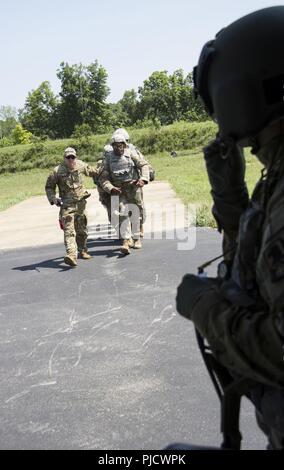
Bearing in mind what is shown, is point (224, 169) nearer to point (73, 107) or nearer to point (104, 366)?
point (104, 366)

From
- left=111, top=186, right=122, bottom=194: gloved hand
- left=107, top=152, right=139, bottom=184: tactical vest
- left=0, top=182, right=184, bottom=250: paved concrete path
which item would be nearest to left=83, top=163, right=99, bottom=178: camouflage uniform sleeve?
left=107, top=152, right=139, bottom=184: tactical vest

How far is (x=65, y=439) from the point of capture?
3.47 m

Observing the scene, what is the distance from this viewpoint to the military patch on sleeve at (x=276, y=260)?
1.30 meters

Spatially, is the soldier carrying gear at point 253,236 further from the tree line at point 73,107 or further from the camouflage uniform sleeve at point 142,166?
the tree line at point 73,107

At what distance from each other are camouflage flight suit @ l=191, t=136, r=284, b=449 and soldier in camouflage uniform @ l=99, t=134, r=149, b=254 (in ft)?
23.1

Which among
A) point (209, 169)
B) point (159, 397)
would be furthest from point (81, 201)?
point (209, 169)

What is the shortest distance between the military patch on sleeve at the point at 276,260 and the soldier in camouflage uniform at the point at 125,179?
7258mm

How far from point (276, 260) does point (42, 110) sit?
242 feet

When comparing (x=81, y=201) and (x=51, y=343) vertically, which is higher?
(x=81, y=201)

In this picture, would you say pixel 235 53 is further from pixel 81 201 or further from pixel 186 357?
pixel 81 201

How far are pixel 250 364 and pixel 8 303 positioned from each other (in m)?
5.45

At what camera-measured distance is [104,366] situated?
4504 millimetres

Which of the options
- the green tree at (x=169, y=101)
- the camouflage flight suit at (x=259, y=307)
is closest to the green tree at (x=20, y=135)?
the green tree at (x=169, y=101)
